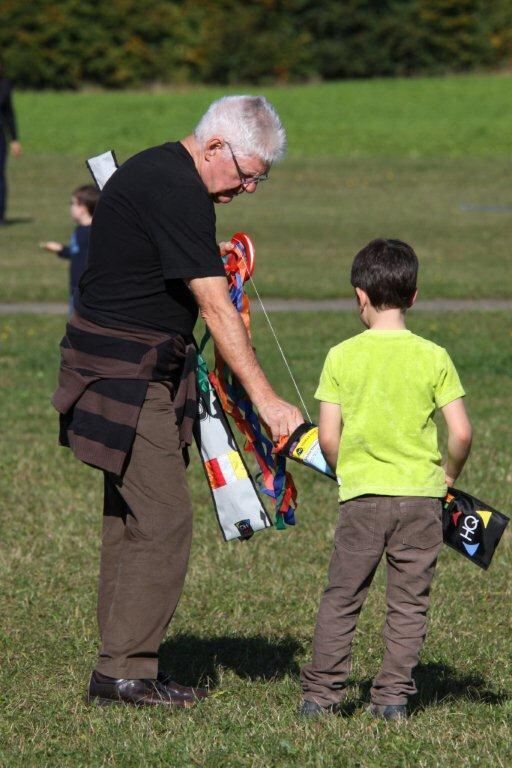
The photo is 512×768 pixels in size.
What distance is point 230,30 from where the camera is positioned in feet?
193

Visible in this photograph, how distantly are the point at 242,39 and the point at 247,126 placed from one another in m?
55.8

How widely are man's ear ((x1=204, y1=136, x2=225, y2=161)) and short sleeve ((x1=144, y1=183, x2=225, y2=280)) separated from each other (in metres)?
0.17

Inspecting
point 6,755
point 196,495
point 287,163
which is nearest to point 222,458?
point 6,755

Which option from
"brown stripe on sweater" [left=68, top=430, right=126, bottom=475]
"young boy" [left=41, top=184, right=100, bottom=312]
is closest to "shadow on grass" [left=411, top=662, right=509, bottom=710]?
"brown stripe on sweater" [left=68, top=430, right=126, bottom=475]

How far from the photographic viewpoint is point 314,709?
14.8 feet

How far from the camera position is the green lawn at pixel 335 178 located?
1781cm

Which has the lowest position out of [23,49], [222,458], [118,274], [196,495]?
[23,49]

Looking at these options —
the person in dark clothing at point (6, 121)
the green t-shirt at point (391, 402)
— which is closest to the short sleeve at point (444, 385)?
the green t-shirt at point (391, 402)

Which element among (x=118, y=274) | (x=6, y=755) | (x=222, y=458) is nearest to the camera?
(x=6, y=755)

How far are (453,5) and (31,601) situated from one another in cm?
5728

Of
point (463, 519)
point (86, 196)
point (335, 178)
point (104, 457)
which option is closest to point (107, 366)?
point (104, 457)

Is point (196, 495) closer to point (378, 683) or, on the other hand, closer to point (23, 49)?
point (378, 683)

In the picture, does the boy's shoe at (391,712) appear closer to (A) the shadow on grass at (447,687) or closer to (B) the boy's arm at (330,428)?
(A) the shadow on grass at (447,687)

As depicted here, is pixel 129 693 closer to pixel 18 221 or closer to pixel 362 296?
pixel 362 296
